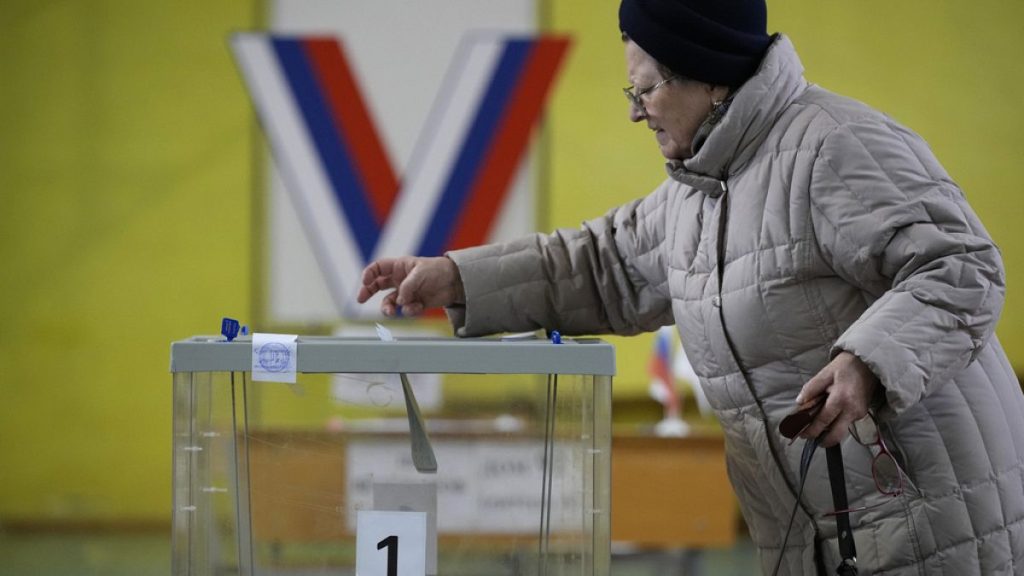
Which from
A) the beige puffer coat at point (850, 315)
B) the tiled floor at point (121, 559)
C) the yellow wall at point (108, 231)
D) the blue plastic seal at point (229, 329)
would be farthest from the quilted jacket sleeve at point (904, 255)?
the yellow wall at point (108, 231)

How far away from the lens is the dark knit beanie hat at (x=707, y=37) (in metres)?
1.38

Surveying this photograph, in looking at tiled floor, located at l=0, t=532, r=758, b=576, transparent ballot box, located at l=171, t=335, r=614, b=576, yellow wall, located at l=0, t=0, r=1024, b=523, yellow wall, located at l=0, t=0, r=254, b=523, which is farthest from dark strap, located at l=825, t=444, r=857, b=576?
yellow wall, located at l=0, t=0, r=254, b=523

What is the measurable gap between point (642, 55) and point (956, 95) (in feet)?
15.0

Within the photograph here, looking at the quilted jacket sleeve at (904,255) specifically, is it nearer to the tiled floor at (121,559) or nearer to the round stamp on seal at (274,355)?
the round stamp on seal at (274,355)

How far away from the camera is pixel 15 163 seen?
569 cm

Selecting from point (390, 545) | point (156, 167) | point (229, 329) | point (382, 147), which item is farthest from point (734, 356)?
point (156, 167)

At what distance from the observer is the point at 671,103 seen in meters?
1.43

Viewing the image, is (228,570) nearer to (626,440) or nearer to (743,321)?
(743,321)

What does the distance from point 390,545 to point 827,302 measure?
53 cm

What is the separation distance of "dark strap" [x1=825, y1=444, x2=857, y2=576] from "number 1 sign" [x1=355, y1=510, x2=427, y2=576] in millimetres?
427

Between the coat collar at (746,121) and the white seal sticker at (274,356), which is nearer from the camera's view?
the white seal sticker at (274,356)

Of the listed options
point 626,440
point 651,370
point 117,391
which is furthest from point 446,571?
point 117,391

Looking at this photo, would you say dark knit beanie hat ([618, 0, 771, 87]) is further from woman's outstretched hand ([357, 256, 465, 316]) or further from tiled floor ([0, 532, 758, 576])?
tiled floor ([0, 532, 758, 576])

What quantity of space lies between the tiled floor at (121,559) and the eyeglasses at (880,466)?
105 inches
